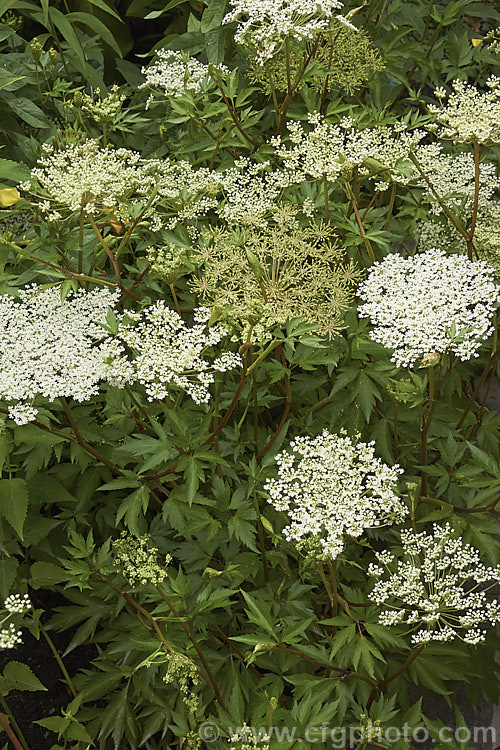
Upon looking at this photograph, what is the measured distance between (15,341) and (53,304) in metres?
0.23

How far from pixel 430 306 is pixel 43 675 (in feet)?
8.84

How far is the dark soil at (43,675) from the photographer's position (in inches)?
136

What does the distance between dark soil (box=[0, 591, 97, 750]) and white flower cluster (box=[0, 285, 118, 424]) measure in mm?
1449

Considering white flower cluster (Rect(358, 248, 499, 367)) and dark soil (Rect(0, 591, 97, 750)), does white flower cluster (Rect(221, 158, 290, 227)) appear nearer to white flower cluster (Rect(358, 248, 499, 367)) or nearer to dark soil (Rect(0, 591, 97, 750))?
white flower cluster (Rect(358, 248, 499, 367))

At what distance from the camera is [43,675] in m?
3.58

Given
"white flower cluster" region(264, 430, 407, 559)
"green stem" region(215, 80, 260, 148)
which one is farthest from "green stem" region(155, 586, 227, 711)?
"green stem" region(215, 80, 260, 148)

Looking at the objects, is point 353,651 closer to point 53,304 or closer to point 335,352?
point 335,352

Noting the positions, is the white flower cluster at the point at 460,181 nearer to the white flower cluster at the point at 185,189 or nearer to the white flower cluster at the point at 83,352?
the white flower cluster at the point at 185,189

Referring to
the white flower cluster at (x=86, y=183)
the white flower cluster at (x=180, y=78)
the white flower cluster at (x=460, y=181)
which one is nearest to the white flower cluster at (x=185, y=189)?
the white flower cluster at (x=86, y=183)

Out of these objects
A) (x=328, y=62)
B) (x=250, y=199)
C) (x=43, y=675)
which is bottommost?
(x=43, y=675)

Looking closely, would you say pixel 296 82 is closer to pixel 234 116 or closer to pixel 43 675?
pixel 234 116

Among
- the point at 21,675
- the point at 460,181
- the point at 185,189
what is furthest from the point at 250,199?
the point at 21,675

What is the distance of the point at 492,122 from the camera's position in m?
2.78

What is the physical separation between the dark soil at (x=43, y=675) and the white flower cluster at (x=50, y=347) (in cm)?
145
